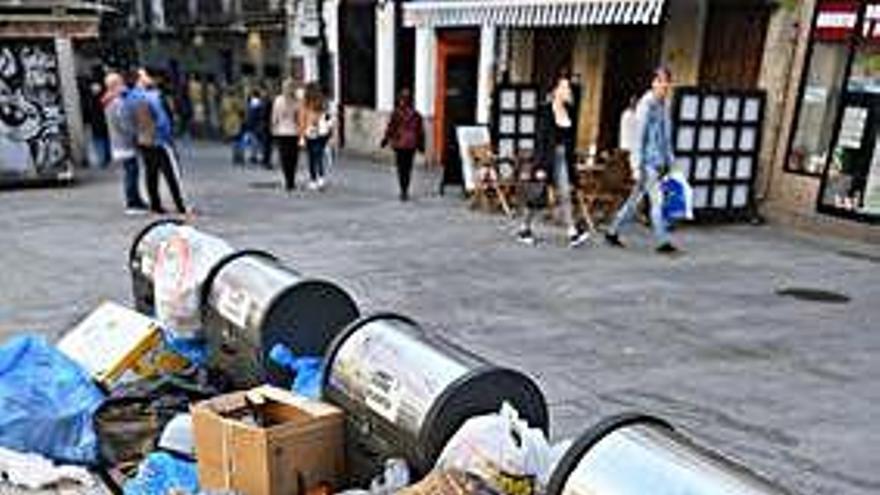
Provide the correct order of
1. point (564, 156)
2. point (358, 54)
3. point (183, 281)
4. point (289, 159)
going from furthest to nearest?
point (358, 54), point (289, 159), point (564, 156), point (183, 281)

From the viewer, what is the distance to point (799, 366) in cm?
638

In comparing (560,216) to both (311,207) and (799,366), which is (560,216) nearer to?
(311,207)

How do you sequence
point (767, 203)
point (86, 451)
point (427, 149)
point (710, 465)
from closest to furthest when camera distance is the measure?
point (710, 465)
point (86, 451)
point (767, 203)
point (427, 149)

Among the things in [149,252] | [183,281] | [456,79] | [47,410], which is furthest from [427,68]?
[47,410]

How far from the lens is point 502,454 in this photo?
323 cm

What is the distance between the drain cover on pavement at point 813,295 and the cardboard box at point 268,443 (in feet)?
18.8

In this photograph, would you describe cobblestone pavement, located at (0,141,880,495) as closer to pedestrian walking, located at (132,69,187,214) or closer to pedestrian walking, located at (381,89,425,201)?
pedestrian walking, located at (132,69,187,214)

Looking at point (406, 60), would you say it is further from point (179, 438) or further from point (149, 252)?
point (179, 438)

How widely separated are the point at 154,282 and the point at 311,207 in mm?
7437

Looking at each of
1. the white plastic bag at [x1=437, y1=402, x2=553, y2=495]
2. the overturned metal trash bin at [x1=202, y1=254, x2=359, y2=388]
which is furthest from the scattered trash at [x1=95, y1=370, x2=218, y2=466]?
the white plastic bag at [x1=437, y1=402, x2=553, y2=495]

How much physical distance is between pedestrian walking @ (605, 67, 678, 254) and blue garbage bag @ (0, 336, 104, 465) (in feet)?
21.3

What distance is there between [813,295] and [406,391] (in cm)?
595

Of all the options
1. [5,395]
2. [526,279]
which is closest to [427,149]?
[526,279]

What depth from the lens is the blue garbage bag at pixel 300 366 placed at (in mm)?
4352
